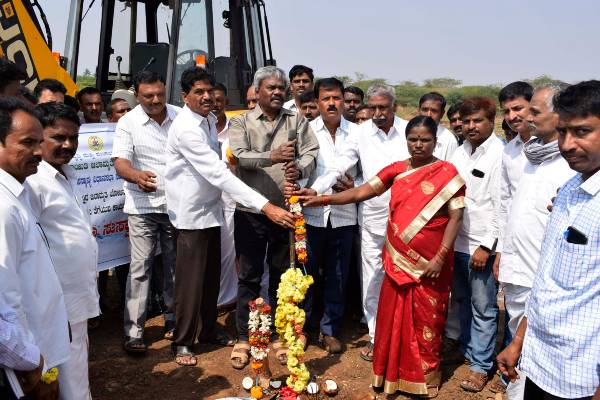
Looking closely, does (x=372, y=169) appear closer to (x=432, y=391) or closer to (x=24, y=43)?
(x=432, y=391)

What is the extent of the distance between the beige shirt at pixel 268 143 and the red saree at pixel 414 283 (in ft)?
2.46

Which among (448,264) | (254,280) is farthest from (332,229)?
(448,264)

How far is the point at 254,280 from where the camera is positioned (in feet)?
14.1

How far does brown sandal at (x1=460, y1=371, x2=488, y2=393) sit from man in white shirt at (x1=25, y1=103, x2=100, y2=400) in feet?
8.60

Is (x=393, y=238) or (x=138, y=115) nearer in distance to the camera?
(x=393, y=238)

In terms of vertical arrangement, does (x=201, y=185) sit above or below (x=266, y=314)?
above

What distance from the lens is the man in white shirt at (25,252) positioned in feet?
6.48

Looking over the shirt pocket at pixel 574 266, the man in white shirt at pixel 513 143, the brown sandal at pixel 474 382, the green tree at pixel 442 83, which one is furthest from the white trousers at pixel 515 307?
the green tree at pixel 442 83

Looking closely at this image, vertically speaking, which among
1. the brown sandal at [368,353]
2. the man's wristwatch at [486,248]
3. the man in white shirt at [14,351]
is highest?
the man in white shirt at [14,351]

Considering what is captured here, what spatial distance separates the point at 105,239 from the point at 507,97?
11.3 feet

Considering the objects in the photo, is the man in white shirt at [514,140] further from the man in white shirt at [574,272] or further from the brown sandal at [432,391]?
the man in white shirt at [574,272]

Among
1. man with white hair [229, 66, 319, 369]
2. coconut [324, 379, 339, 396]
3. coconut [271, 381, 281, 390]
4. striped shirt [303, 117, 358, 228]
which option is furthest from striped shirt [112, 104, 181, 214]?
coconut [324, 379, 339, 396]

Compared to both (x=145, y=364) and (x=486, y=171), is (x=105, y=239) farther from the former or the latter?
(x=486, y=171)

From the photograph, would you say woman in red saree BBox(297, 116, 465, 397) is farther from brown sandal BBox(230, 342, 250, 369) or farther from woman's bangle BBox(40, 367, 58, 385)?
woman's bangle BBox(40, 367, 58, 385)
